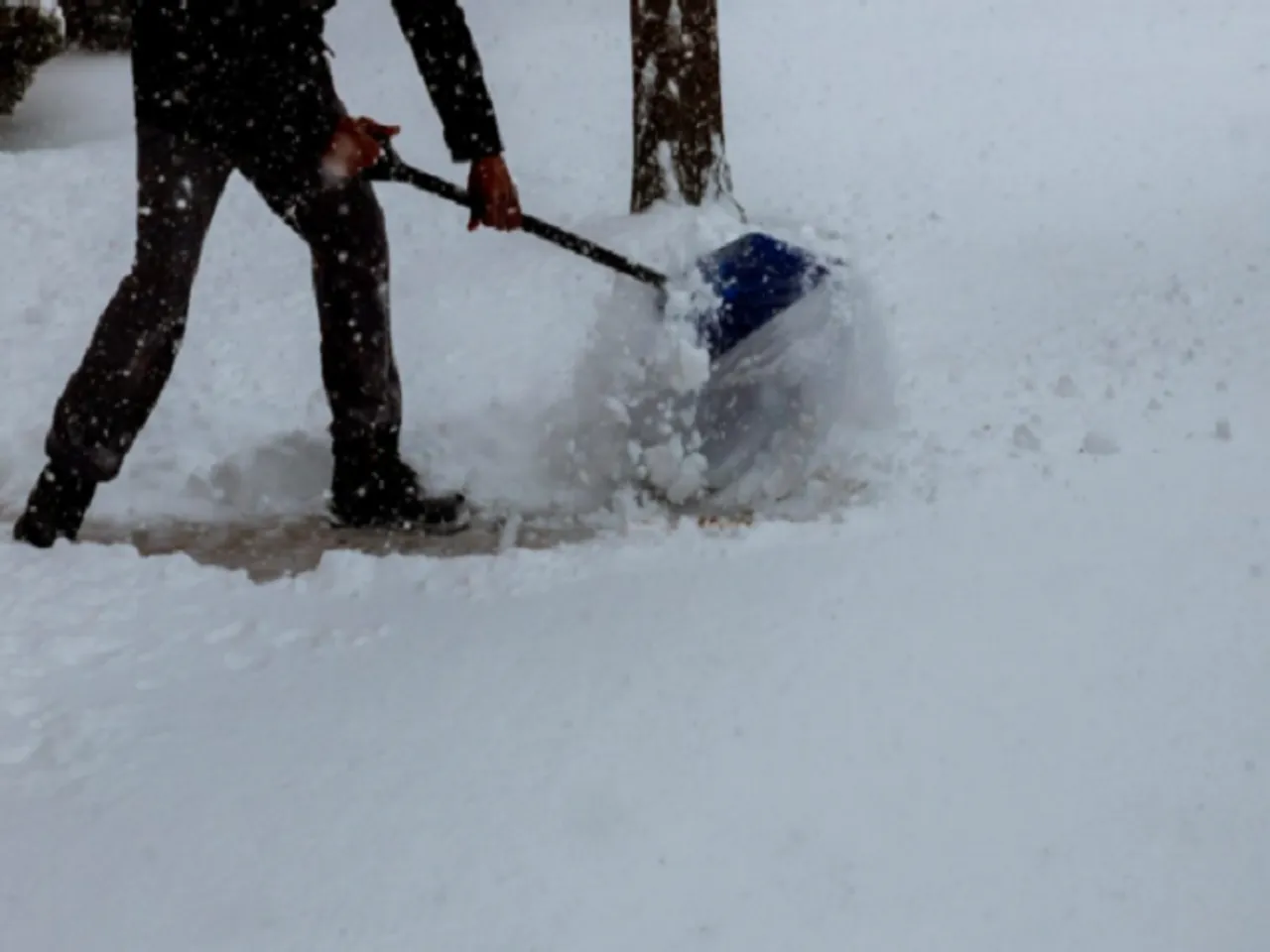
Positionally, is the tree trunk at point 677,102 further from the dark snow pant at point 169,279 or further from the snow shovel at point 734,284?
the dark snow pant at point 169,279

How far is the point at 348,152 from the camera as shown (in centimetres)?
327

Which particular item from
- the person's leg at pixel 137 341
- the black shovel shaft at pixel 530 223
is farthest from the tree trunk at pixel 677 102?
the person's leg at pixel 137 341

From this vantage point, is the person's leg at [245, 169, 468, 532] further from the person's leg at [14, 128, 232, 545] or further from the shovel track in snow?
the person's leg at [14, 128, 232, 545]

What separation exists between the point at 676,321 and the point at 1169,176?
433 centimetres

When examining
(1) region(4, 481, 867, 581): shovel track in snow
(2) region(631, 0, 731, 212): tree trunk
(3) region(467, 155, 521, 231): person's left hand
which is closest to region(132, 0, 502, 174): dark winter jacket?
(3) region(467, 155, 521, 231): person's left hand

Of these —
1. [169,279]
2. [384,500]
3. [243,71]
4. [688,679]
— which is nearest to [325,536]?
[384,500]

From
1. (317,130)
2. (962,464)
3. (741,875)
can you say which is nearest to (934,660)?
(741,875)

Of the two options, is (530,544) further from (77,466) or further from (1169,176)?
(1169,176)

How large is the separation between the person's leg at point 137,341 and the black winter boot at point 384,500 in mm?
511

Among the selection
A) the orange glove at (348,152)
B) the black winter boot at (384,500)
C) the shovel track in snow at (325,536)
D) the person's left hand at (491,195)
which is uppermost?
the orange glove at (348,152)

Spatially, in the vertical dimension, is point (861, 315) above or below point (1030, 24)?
below

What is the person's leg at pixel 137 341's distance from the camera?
318 centimetres

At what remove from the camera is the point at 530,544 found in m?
3.48

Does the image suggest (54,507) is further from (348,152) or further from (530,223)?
(530,223)
